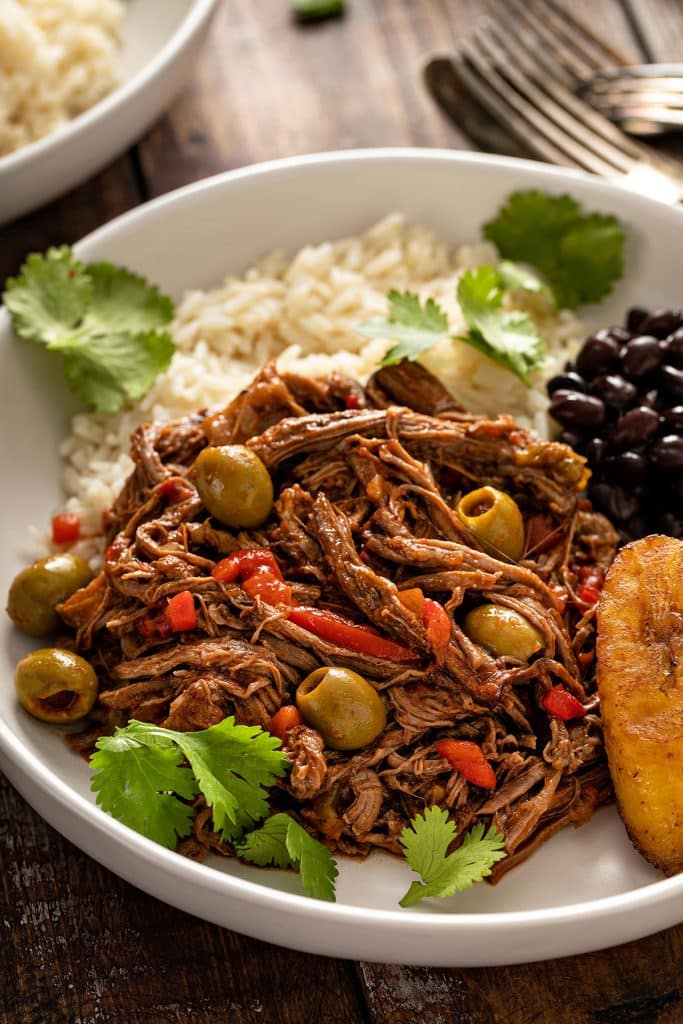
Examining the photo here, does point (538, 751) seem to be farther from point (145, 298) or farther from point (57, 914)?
point (145, 298)

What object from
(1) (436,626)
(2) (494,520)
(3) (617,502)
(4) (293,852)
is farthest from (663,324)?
(4) (293,852)

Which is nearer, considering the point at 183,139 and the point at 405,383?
the point at 405,383

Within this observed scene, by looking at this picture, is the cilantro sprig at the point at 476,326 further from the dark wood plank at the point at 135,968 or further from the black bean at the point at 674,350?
the dark wood plank at the point at 135,968

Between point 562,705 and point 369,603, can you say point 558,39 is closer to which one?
point 369,603

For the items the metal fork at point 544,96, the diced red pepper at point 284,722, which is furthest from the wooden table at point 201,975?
the metal fork at point 544,96

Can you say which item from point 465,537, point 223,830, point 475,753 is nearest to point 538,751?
point 475,753

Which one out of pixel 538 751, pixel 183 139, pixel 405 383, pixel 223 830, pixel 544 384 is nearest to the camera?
pixel 223 830
